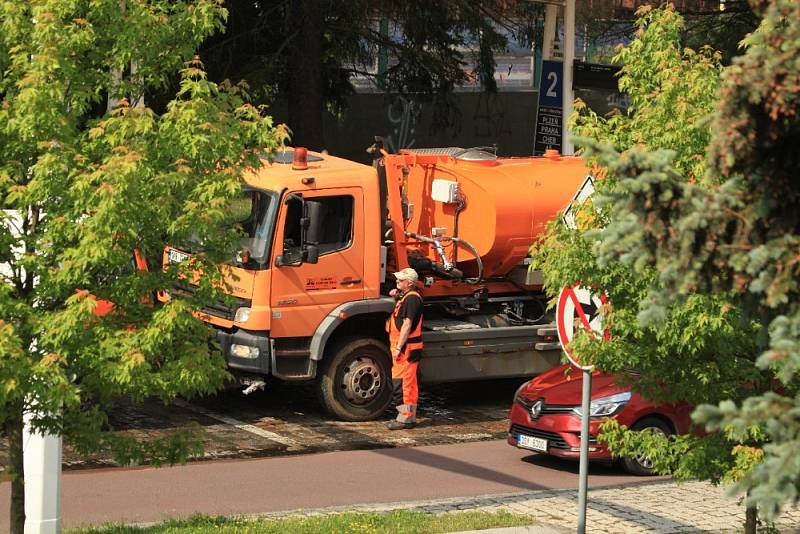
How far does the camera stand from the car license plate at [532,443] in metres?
13.7

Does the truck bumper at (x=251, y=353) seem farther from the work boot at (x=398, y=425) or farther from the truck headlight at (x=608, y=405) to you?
the truck headlight at (x=608, y=405)

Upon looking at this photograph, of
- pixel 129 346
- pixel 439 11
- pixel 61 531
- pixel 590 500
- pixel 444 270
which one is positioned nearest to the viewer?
pixel 129 346

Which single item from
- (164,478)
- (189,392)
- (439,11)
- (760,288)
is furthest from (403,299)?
(760,288)

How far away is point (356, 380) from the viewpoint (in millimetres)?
15578

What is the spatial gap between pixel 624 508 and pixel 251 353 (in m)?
4.79

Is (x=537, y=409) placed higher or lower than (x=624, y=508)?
higher

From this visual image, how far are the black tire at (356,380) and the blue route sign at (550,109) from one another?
271 inches

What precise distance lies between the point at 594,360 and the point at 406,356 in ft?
19.4

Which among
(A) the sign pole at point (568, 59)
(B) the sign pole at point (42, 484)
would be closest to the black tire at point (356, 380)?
(B) the sign pole at point (42, 484)

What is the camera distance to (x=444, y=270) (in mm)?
16281

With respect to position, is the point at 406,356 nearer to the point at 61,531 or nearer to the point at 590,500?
the point at 590,500

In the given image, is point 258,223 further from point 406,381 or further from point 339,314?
point 406,381

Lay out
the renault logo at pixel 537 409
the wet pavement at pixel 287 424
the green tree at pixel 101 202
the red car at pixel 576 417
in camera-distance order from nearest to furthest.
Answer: the green tree at pixel 101 202 → the red car at pixel 576 417 → the renault logo at pixel 537 409 → the wet pavement at pixel 287 424

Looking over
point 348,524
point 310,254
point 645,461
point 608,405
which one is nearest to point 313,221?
point 310,254
